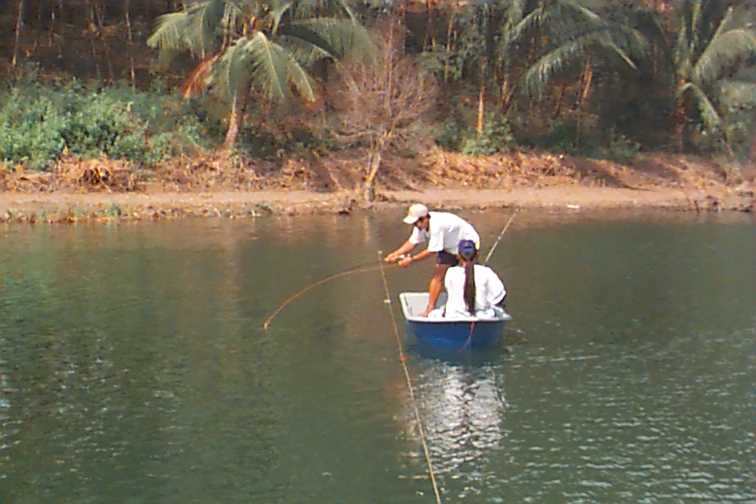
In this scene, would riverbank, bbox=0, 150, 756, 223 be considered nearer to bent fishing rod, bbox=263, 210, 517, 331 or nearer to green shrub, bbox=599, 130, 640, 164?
green shrub, bbox=599, 130, 640, 164

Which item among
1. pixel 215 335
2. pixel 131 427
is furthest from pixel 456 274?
pixel 131 427

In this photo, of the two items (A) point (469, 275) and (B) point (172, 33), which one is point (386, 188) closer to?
(B) point (172, 33)

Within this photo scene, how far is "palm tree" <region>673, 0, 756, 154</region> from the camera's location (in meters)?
37.0

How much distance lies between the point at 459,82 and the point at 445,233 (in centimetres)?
2729

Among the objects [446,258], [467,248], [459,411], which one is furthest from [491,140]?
[459,411]

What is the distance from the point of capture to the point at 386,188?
113ft

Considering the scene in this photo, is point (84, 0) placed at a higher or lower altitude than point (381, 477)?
higher

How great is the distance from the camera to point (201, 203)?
1211 inches

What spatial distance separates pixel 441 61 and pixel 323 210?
37.4 feet

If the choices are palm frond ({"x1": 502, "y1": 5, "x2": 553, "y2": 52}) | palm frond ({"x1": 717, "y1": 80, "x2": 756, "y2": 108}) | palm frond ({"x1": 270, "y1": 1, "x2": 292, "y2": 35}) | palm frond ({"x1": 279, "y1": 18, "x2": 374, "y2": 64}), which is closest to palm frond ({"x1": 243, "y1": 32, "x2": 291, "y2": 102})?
palm frond ({"x1": 270, "y1": 1, "x2": 292, "y2": 35})

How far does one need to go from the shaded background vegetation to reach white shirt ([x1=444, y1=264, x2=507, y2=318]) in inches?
764

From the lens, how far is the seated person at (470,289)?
13.8 metres

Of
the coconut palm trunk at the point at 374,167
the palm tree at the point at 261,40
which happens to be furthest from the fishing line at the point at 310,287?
the palm tree at the point at 261,40

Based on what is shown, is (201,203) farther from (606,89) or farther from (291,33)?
(606,89)
